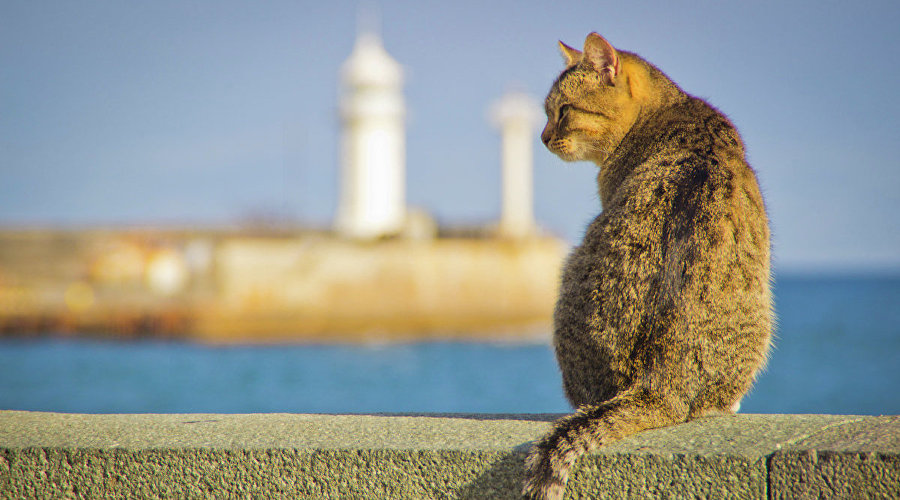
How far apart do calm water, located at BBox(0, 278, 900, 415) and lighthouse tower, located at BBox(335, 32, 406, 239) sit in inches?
223

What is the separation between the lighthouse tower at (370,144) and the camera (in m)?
35.0

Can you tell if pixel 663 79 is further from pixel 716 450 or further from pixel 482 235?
pixel 482 235

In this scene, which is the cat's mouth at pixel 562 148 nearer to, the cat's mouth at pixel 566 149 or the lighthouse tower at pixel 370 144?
the cat's mouth at pixel 566 149

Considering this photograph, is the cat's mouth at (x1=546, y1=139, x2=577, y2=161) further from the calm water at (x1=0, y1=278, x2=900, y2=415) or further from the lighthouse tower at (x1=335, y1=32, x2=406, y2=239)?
the lighthouse tower at (x1=335, y1=32, x2=406, y2=239)

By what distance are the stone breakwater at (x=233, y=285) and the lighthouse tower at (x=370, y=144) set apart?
180 cm

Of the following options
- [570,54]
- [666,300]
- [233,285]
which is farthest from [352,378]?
[666,300]

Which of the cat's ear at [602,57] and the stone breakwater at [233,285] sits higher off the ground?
the stone breakwater at [233,285]


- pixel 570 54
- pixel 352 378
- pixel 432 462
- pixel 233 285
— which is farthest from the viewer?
pixel 233 285

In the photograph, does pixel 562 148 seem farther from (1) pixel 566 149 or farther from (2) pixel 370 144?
(2) pixel 370 144

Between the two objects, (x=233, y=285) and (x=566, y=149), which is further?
(x=233, y=285)

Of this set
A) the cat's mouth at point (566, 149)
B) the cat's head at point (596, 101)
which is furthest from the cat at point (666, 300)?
the cat's mouth at point (566, 149)

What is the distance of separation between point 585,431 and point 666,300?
0.45 meters

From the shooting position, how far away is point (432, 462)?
2084 millimetres

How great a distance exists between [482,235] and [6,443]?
118ft
